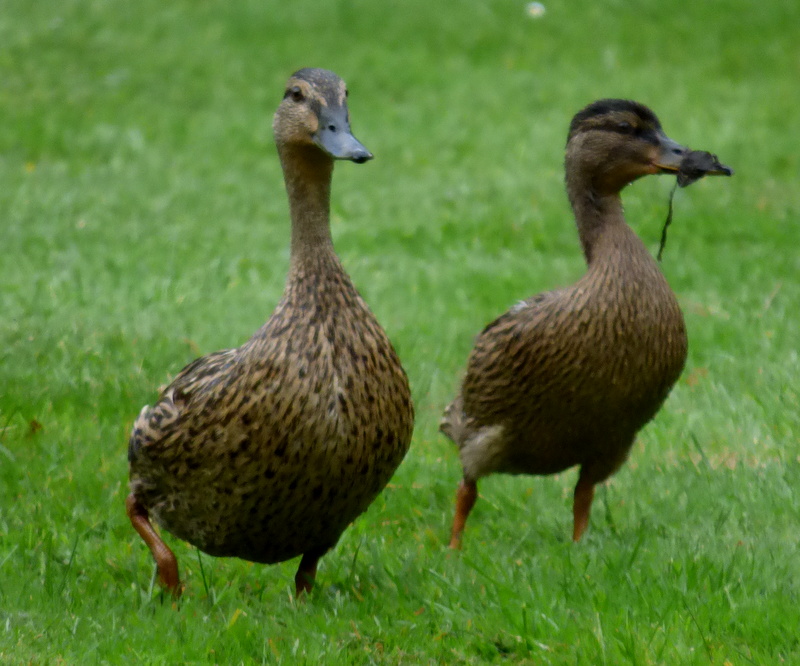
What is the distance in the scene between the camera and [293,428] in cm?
434

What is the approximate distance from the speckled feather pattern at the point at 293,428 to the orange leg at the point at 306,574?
171 mm

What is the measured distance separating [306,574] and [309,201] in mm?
1392

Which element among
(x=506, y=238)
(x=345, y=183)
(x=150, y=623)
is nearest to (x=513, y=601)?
(x=150, y=623)

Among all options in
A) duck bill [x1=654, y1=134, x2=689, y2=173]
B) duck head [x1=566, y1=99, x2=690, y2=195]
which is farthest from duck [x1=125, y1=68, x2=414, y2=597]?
duck bill [x1=654, y1=134, x2=689, y2=173]

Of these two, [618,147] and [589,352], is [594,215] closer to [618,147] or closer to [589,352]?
[618,147]

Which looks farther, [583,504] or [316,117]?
[583,504]

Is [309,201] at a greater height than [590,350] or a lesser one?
greater

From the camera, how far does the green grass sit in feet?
15.0

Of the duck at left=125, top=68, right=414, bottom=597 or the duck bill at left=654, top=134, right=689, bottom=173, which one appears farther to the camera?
the duck bill at left=654, top=134, right=689, bottom=173

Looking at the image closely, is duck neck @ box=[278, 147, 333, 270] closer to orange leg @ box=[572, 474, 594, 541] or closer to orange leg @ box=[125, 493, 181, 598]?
orange leg @ box=[125, 493, 181, 598]

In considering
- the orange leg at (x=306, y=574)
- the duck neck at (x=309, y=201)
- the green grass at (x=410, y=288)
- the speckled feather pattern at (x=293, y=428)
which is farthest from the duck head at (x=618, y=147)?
the orange leg at (x=306, y=574)

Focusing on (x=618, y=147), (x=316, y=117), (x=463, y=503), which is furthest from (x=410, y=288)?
(x=316, y=117)

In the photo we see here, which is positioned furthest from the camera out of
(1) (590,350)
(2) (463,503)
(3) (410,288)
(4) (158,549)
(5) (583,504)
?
(3) (410,288)

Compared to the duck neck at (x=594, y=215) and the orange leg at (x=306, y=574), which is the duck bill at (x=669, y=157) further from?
the orange leg at (x=306, y=574)
